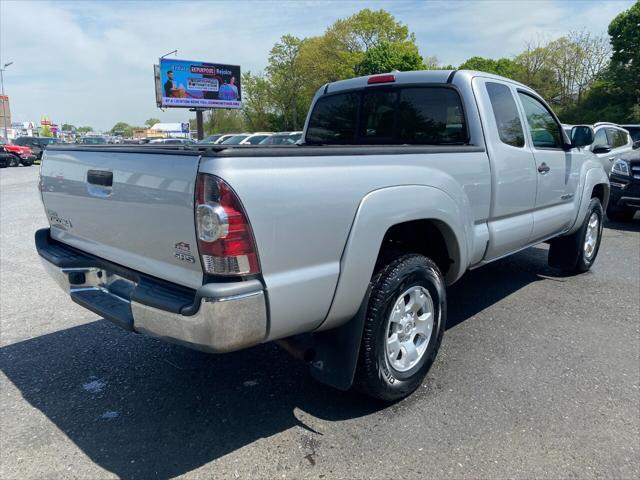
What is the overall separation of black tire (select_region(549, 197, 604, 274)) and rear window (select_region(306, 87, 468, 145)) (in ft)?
8.42

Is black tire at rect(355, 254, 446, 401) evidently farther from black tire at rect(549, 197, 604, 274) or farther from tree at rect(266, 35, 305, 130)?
tree at rect(266, 35, 305, 130)

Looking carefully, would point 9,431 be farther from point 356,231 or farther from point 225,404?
point 356,231

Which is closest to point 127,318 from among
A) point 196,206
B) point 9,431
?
point 196,206

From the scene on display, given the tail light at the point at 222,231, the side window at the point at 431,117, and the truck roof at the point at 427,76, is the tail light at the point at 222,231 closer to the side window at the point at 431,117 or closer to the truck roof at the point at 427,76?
the side window at the point at 431,117

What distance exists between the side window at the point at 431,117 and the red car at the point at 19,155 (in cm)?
3081

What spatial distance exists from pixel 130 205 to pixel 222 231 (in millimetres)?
711

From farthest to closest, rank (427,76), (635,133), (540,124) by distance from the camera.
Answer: (635,133), (540,124), (427,76)

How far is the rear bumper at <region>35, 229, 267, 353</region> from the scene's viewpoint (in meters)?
2.11

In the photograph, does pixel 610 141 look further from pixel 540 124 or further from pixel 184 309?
pixel 184 309

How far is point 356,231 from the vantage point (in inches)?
99.4

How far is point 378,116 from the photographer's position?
14.2ft

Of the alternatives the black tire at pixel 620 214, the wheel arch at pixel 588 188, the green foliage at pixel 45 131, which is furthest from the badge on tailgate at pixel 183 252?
the green foliage at pixel 45 131

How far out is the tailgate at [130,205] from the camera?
7.29 feet

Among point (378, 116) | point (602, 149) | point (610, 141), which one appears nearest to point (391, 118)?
point (378, 116)
